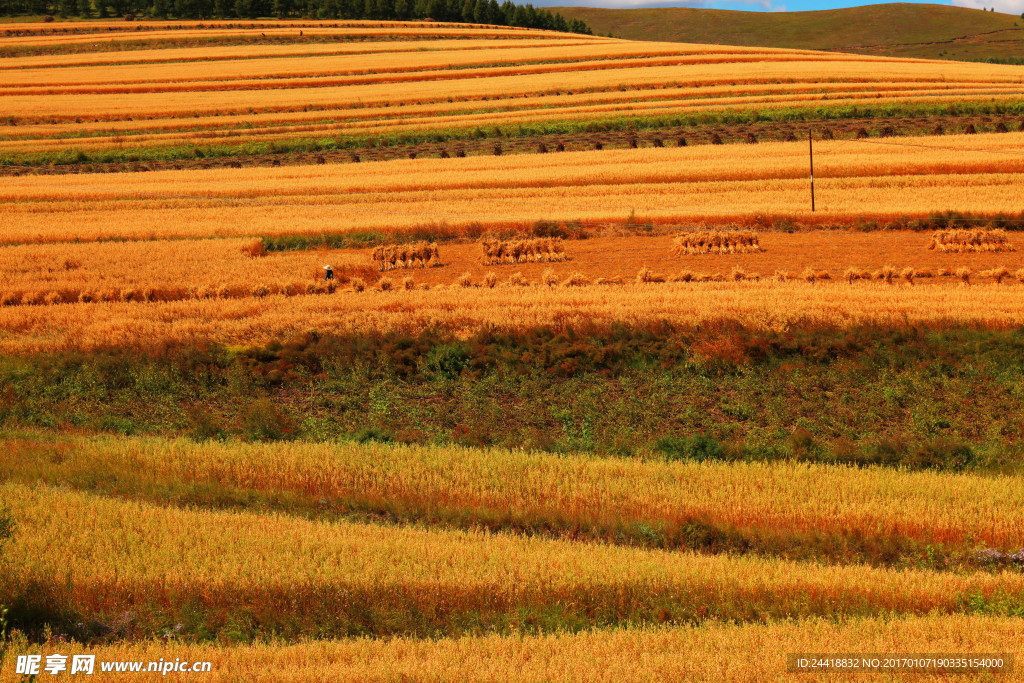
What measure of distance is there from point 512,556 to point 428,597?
39.6 inches

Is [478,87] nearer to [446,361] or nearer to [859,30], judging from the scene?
[446,361]

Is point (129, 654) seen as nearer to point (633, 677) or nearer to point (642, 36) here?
point (633, 677)

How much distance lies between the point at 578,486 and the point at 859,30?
593ft

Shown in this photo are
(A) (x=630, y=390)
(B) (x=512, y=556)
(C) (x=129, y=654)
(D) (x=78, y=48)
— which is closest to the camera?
(C) (x=129, y=654)

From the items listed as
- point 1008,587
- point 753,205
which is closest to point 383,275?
point 753,205

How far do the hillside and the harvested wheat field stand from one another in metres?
125

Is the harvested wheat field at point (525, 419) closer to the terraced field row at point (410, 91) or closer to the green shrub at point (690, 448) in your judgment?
the green shrub at point (690, 448)

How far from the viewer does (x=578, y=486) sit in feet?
32.3

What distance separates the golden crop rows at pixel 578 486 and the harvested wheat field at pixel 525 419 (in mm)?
51

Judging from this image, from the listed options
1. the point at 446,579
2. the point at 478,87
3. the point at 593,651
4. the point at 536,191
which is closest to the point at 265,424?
the point at 446,579

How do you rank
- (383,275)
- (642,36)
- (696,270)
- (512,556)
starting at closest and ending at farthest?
1. (512,556)
2. (696,270)
3. (383,275)
4. (642,36)

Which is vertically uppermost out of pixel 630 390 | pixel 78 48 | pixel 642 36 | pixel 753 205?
pixel 642 36

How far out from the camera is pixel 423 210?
31.3 m

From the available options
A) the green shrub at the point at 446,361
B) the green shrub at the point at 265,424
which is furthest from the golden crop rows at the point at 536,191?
the green shrub at the point at 265,424
